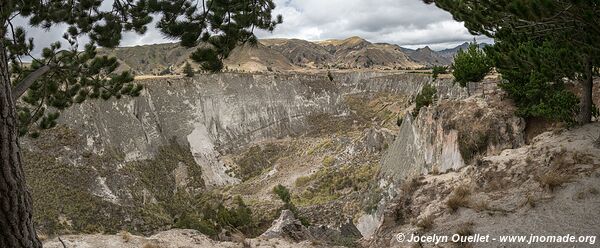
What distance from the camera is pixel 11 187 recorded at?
143 inches

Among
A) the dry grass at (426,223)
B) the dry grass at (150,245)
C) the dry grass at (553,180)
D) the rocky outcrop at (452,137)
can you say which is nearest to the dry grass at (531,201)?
the dry grass at (553,180)

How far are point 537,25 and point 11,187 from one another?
28.4ft

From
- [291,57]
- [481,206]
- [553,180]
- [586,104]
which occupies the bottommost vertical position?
[481,206]

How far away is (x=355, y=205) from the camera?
29156 mm

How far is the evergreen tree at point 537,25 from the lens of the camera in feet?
20.8

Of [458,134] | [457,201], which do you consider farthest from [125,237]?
[458,134]

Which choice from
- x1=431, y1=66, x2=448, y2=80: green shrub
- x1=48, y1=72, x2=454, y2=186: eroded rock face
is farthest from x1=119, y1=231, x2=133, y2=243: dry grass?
x1=431, y1=66, x2=448, y2=80: green shrub

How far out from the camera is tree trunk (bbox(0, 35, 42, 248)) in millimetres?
3572

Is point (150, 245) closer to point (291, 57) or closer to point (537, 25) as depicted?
point (537, 25)

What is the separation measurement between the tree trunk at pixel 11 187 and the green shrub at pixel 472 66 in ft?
65.2

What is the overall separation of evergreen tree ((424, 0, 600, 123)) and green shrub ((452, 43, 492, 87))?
8764 mm

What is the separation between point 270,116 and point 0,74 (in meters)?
53.8

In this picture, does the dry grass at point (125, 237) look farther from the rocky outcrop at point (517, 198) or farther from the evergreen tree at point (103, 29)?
the rocky outcrop at point (517, 198)

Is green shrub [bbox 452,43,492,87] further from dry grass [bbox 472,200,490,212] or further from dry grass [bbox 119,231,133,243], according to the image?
dry grass [bbox 119,231,133,243]
